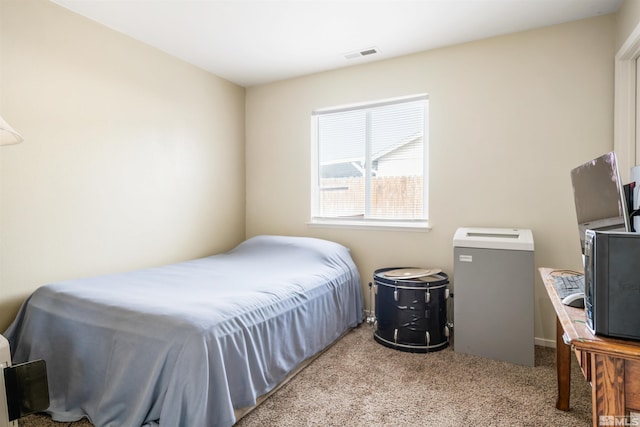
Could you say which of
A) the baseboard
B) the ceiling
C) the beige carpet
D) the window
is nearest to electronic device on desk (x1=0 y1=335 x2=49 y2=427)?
the beige carpet

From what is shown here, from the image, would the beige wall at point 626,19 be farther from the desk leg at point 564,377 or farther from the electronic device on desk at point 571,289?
the desk leg at point 564,377

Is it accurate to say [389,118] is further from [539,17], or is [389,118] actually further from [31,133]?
[31,133]

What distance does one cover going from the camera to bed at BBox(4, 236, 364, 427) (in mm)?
1594

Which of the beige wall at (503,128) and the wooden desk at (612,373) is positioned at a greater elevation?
the beige wall at (503,128)

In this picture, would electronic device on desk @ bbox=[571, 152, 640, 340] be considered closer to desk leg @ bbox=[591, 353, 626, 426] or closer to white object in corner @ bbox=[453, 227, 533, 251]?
desk leg @ bbox=[591, 353, 626, 426]

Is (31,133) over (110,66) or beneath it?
beneath

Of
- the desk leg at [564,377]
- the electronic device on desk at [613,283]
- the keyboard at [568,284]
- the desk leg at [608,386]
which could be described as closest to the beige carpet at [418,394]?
the desk leg at [564,377]

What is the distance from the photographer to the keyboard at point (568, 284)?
1.53 metres

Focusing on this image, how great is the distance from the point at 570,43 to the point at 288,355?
306 centimetres

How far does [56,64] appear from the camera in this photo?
245 cm

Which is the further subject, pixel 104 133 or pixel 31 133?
pixel 104 133

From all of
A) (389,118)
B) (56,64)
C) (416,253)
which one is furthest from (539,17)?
(56,64)

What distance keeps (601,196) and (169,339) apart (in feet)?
6.58

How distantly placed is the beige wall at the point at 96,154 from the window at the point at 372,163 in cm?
117
